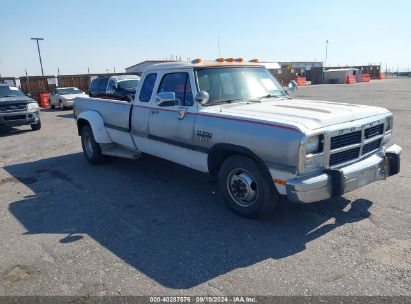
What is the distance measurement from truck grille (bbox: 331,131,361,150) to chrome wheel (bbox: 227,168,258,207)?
106 centimetres

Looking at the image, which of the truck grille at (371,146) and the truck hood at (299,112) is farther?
the truck grille at (371,146)

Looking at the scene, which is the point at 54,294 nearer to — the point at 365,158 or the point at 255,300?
the point at 255,300

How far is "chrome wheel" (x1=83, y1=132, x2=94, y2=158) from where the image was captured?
7.81 meters

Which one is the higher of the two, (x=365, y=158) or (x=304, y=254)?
(x=365, y=158)

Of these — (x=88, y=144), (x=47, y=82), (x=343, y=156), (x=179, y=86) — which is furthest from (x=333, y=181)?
(x=47, y=82)

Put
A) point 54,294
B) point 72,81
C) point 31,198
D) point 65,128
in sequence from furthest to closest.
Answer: point 72,81 < point 65,128 < point 31,198 < point 54,294

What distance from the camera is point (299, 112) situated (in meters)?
4.39

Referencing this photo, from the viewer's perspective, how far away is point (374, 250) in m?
3.75

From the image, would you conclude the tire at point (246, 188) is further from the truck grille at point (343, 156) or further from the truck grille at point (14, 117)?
the truck grille at point (14, 117)

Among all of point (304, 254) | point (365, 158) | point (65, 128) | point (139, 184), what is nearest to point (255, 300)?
point (304, 254)

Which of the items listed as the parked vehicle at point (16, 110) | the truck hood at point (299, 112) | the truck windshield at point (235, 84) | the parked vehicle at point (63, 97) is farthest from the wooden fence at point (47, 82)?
the truck hood at point (299, 112)

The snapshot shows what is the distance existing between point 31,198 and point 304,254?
4.49 m

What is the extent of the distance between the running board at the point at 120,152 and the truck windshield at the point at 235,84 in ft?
7.14

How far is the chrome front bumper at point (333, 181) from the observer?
3.82 meters
